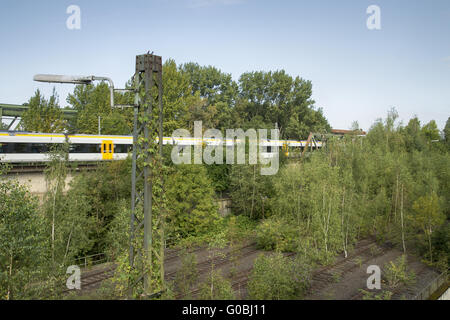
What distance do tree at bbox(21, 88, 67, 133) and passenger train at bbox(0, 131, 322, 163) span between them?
1029cm

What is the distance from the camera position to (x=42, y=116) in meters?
34.2

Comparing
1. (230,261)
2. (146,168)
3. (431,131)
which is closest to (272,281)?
(230,261)

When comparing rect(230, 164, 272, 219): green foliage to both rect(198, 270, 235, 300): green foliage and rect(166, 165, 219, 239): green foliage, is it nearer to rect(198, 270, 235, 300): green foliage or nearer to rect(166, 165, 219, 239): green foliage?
rect(166, 165, 219, 239): green foliage

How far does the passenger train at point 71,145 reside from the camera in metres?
22.6

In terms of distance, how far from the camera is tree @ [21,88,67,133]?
33281mm

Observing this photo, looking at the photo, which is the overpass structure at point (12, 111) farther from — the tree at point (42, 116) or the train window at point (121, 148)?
the train window at point (121, 148)

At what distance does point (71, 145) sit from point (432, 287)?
22.5 meters

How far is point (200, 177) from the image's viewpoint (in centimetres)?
2461

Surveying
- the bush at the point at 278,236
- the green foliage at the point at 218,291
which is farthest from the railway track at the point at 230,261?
the green foliage at the point at 218,291

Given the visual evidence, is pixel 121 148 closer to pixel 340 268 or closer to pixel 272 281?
pixel 340 268

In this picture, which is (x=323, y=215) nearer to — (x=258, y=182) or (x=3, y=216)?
(x=258, y=182)

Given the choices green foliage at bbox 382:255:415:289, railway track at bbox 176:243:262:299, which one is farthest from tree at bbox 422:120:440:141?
green foliage at bbox 382:255:415:289
